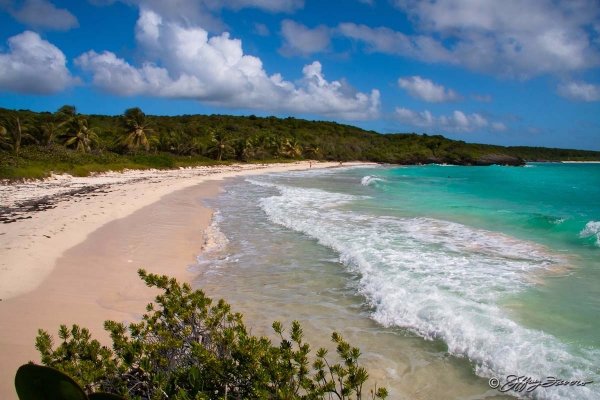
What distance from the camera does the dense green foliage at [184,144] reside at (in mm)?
32938

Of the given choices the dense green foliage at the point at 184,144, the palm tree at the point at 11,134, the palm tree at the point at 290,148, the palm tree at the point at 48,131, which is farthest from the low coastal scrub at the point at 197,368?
the palm tree at the point at 290,148

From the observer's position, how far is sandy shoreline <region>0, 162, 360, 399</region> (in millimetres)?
5914

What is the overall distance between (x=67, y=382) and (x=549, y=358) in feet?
18.5

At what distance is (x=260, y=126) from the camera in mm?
110000

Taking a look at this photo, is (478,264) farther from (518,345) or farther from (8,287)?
(8,287)

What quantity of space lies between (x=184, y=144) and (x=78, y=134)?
18598 mm

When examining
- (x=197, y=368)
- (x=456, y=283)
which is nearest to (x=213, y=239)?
(x=456, y=283)

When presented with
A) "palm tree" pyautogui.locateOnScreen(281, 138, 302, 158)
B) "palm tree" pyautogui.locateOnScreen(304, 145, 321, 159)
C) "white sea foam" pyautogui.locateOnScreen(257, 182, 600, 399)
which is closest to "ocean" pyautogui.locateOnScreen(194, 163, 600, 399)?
"white sea foam" pyautogui.locateOnScreen(257, 182, 600, 399)

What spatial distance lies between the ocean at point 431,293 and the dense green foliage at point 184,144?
21684 mm

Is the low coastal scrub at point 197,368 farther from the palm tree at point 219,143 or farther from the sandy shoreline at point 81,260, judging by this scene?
the palm tree at point 219,143

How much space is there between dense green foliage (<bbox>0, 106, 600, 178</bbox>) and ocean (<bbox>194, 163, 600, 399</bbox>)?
21.7 meters

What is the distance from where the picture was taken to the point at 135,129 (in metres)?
50.2

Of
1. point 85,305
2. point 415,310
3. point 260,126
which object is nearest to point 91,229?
point 85,305

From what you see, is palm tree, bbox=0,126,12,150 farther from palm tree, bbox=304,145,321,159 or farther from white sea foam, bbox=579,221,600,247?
palm tree, bbox=304,145,321,159
